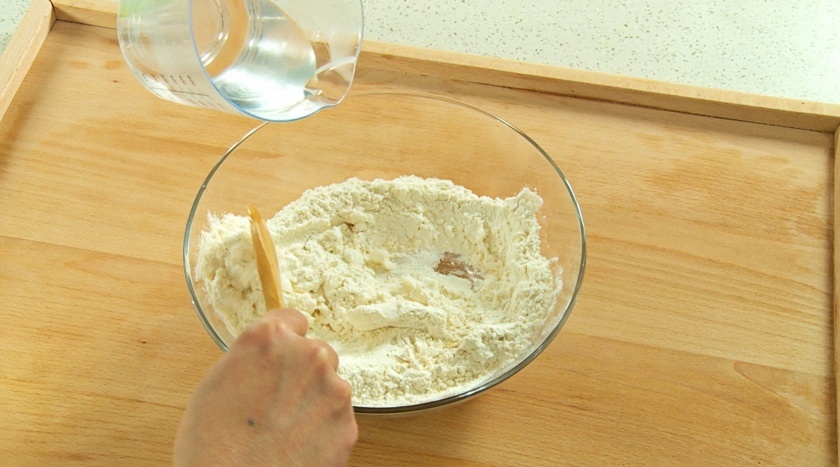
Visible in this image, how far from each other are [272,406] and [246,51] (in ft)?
1.05

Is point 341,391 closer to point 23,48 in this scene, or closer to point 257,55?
point 257,55

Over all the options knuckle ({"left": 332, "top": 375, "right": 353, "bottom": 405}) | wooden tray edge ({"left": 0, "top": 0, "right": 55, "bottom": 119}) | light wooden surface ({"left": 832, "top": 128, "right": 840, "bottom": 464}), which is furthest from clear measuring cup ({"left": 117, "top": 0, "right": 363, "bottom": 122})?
light wooden surface ({"left": 832, "top": 128, "right": 840, "bottom": 464})

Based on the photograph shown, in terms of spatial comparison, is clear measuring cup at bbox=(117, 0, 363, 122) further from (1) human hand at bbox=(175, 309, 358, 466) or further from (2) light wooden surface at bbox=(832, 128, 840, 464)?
(2) light wooden surface at bbox=(832, 128, 840, 464)

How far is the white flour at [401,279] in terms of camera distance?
2.52 ft

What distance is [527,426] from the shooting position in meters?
0.80

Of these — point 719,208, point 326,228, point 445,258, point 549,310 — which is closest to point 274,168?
point 326,228

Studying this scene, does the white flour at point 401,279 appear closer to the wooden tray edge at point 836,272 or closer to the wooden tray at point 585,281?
the wooden tray at point 585,281

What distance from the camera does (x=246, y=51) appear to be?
0.71 meters

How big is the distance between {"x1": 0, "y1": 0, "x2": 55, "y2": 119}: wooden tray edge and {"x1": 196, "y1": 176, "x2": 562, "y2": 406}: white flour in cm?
38

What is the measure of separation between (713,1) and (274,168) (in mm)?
784

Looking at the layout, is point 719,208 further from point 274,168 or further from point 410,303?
point 274,168

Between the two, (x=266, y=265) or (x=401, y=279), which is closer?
(x=266, y=265)

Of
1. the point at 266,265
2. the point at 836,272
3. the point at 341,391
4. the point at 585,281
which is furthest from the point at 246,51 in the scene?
the point at 836,272

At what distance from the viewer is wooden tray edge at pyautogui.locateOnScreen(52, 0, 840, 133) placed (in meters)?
1.01
